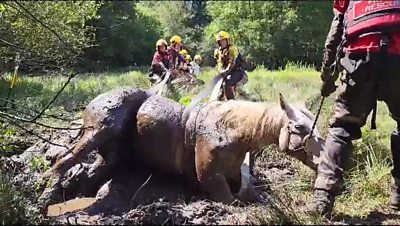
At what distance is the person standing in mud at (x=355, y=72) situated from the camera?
13.4 feet

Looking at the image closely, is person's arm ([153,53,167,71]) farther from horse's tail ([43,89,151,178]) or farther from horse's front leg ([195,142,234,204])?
horse's front leg ([195,142,234,204])

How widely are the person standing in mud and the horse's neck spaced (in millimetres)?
558

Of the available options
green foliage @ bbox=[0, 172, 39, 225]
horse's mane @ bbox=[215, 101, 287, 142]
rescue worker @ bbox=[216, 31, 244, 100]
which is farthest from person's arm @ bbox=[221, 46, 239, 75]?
green foliage @ bbox=[0, 172, 39, 225]

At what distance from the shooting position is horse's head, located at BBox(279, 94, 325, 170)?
15.3 feet

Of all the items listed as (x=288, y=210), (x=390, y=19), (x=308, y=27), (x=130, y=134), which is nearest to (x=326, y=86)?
(x=390, y=19)

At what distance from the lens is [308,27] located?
35.5 metres

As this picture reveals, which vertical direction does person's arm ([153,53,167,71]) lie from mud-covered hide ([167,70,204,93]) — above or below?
above

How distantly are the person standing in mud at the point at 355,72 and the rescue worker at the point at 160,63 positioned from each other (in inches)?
308

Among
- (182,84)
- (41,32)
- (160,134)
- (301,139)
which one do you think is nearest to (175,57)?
(182,84)

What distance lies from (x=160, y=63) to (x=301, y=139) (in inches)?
329

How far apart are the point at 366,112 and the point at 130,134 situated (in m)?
2.36

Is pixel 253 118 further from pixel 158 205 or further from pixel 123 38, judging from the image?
pixel 123 38

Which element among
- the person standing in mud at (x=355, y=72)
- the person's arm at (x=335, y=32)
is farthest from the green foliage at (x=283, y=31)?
the person standing in mud at (x=355, y=72)

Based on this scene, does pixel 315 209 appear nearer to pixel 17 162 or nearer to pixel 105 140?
pixel 105 140
